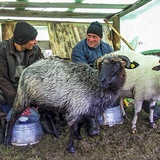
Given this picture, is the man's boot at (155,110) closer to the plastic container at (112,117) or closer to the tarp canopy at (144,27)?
the plastic container at (112,117)

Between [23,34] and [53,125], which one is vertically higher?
[23,34]

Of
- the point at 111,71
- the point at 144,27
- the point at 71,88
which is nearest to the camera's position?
the point at 111,71

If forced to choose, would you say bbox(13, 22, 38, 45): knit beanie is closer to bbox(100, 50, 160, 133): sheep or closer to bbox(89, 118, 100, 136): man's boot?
bbox(89, 118, 100, 136): man's boot

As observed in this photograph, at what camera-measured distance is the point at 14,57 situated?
4.23m

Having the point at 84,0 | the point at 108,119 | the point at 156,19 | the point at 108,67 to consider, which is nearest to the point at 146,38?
the point at 156,19

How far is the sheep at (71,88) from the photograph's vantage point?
3.83m

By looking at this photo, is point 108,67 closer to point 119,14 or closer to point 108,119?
point 108,119

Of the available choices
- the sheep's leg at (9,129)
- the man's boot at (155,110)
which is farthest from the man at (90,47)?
the sheep's leg at (9,129)

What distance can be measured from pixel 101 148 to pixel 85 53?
193 cm

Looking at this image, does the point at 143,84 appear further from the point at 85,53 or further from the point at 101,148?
the point at 101,148

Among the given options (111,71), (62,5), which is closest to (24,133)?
(111,71)

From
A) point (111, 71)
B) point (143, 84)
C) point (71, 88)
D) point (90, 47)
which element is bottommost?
point (143, 84)

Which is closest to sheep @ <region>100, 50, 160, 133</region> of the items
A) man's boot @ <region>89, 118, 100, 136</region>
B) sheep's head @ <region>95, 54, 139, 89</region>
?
man's boot @ <region>89, 118, 100, 136</region>

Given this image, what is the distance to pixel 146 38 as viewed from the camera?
22.9 ft
